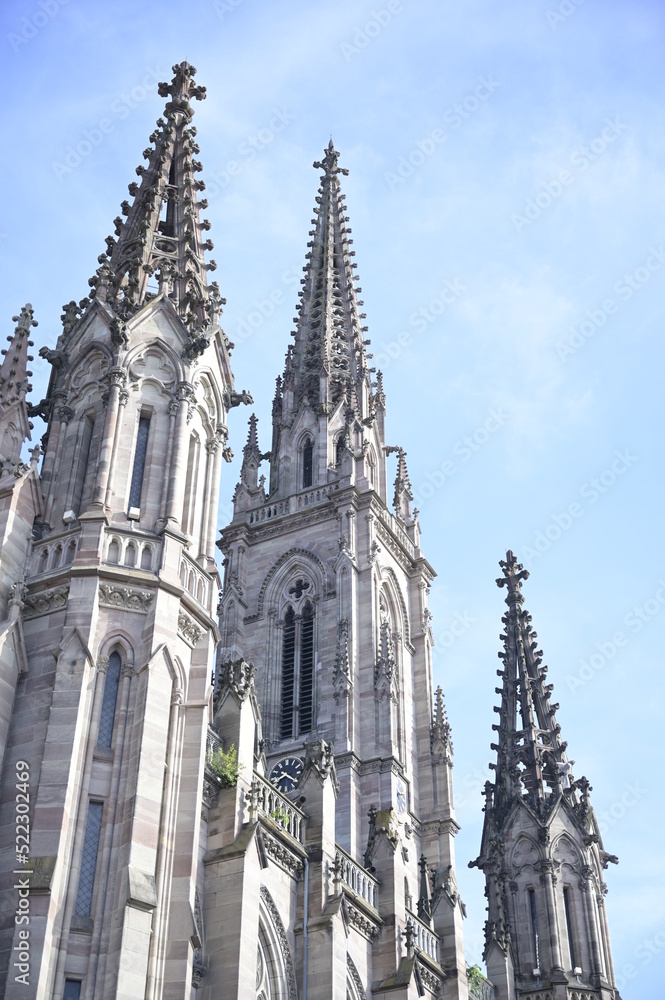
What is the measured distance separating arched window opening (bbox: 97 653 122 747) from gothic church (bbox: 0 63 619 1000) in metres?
0.05

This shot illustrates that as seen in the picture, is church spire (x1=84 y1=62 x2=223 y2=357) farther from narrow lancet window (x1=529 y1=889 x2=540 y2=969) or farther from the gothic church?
narrow lancet window (x1=529 y1=889 x2=540 y2=969)

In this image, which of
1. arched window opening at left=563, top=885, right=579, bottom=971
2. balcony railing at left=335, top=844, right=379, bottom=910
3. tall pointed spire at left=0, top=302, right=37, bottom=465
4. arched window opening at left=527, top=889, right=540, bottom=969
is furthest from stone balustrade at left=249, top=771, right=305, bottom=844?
arched window opening at left=563, top=885, right=579, bottom=971

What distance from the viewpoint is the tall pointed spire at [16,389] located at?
2989 cm

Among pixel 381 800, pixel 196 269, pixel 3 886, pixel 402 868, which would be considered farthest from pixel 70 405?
pixel 381 800

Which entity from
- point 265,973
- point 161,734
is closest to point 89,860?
point 161,734

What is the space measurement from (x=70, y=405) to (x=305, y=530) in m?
26.0

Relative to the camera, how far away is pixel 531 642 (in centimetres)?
6269

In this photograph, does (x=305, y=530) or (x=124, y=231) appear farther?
(x=305, y=530)

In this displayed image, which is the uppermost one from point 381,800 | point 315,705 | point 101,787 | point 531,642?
point 531,642

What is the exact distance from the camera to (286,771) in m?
48.1

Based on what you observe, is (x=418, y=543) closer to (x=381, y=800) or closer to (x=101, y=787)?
(x=381, y=800)

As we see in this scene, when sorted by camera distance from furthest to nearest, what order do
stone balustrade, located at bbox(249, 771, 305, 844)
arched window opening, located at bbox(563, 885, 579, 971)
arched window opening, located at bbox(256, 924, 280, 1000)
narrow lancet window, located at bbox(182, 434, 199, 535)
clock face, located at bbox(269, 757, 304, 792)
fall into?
arched window opening, located at bbox(563, 885, 579, 971), clock face, located at bbox(269, 757, 304, 792), stone balustrade, located at bbox(249, 771, 305, 844), arched window opening, located at bbox(256, 924, 280, 1000), narrow lancet window, located at bbox(182, 434, 199, 535)

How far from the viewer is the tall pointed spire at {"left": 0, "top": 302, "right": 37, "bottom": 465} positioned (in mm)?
29891

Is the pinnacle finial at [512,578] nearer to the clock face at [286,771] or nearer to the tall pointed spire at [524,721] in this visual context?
the tall pointed spire at [524,721]
